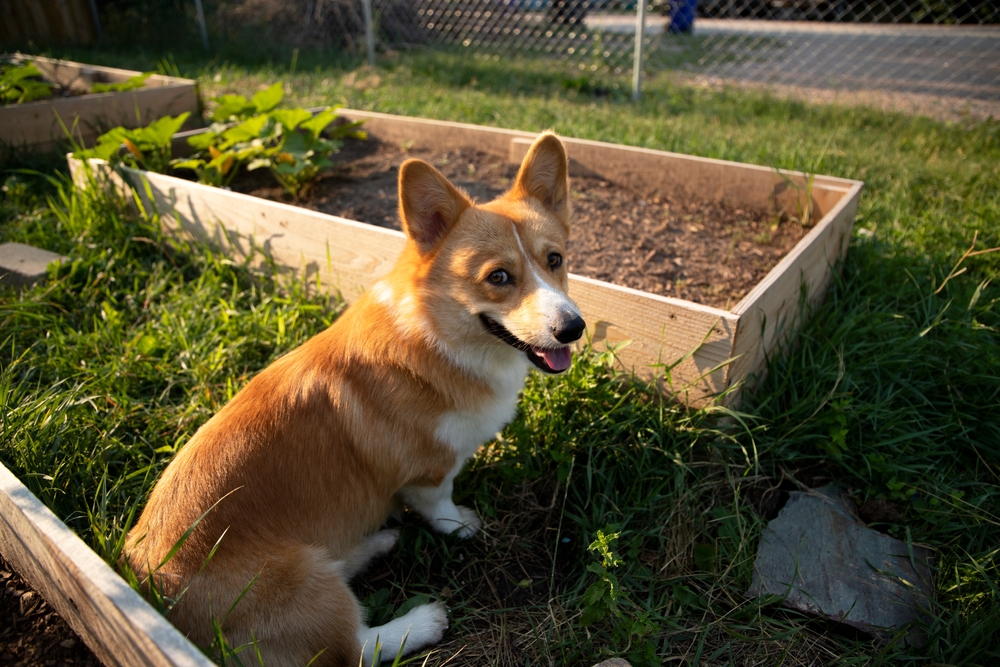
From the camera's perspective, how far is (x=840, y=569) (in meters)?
2.15

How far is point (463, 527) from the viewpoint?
2307 mm

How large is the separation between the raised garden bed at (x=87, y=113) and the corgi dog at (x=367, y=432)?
379 cm

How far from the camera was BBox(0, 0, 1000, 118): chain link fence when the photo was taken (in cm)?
727

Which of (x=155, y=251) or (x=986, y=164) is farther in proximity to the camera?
(x=986, y=164)

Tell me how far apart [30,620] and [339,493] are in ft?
3.16

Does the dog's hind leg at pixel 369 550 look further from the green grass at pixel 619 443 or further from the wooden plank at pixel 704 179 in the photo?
the wooden plank at pixel 704 179

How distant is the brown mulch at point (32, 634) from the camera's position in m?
1.71

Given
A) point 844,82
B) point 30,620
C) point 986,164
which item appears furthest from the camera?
point 844,82

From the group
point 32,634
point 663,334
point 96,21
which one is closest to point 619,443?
point 663,334

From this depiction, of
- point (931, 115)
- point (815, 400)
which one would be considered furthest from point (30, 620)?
point (931, 115)

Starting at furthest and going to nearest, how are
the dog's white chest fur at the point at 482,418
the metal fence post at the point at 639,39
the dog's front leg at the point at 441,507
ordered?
the metal fence post at the point at 639,39 → the dog's front leg at the point at 441,507 → the dog's white chest fur at the point at 482,418

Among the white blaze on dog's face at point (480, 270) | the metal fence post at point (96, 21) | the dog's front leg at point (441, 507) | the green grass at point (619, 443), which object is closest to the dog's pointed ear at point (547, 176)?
the white blaze on dog's face at point (480, 270)

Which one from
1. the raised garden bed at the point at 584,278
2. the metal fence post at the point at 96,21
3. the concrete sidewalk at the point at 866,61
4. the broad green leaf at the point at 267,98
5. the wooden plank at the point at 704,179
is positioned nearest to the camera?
the raised garden bed at the point at 584,278

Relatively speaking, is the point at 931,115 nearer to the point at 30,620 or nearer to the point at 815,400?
the point at 815,400
